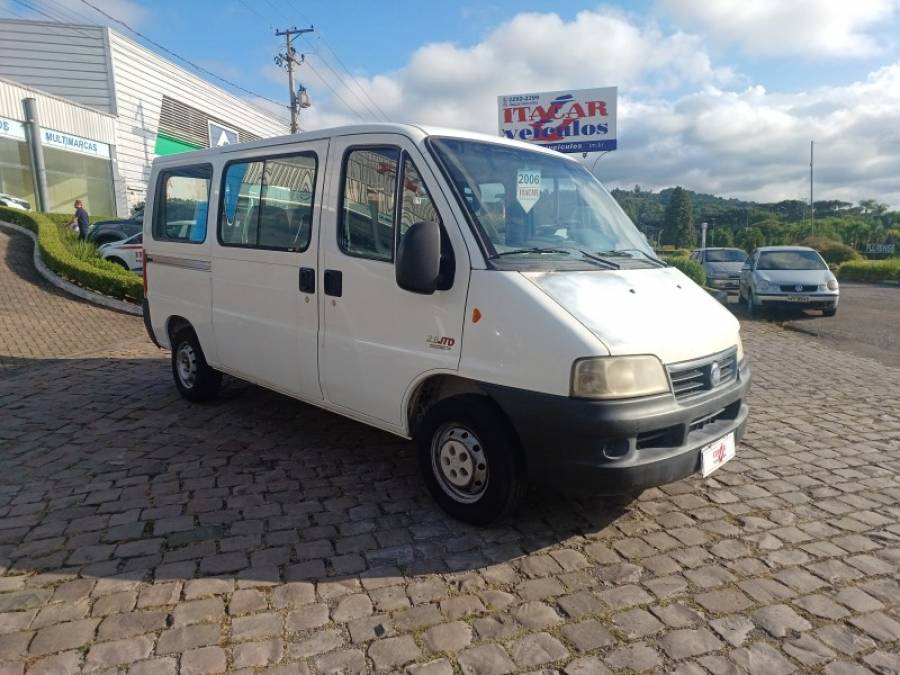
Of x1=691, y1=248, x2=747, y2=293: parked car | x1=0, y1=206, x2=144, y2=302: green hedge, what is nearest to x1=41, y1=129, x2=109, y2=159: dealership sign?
x1=0, y1=206, x2=144, y2=302: green hedge

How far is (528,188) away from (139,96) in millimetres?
33477

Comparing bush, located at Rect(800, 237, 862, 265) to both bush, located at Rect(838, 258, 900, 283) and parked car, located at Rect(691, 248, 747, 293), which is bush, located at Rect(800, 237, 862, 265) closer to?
bush, located at Rect(838, 258, 900, 283)

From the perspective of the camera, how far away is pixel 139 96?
30.8 metres

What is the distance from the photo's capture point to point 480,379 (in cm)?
318

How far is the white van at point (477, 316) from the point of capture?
2.97 meters

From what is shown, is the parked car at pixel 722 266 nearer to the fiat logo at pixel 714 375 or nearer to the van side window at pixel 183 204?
the fiat logo at pixel 714 375

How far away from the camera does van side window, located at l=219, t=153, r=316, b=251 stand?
4172mm

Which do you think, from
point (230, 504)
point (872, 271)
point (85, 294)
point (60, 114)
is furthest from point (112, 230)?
point (872, 271)

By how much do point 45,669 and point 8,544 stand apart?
1236 mm

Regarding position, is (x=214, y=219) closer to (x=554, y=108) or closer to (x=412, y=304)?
(x=412, y=304)

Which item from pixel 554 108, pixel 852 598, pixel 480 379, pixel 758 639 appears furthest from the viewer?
pixel 554 108

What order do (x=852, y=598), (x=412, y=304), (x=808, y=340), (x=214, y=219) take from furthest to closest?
(x=808, y=340)
(x=214, y=219)
(x=412, y=304)
(x=852, y=598)

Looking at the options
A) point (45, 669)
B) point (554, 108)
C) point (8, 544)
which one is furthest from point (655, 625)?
point (554, 108)

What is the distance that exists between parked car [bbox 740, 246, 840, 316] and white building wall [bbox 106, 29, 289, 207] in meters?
27.6
